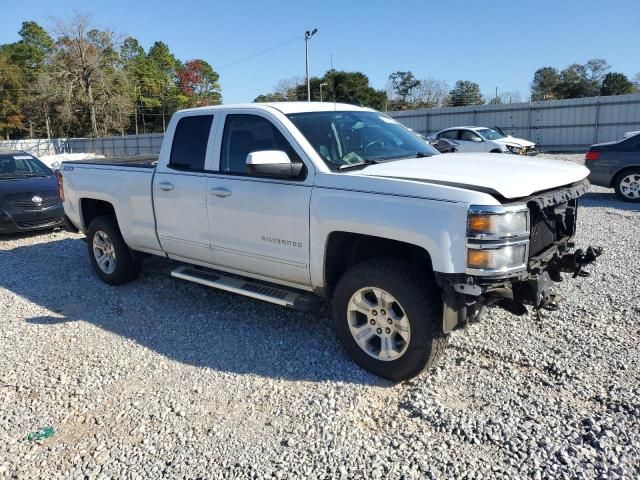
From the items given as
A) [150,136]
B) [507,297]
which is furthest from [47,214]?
[150,136]

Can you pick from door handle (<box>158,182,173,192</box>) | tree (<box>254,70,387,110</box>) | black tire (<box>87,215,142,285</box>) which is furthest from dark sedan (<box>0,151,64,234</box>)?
tree (<box>254,70,387,110</box>)

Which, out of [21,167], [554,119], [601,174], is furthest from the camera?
[554,119]

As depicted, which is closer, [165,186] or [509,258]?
[509,258]

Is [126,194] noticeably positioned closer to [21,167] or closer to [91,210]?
[91,210]

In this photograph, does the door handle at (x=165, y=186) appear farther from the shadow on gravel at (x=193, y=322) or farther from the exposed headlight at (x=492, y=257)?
the exposed headlight at (x=492, y=257)

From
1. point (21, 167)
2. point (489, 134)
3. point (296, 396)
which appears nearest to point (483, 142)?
point (489, 134)

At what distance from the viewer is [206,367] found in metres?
4.10

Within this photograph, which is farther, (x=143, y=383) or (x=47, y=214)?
(x=47, y=214)

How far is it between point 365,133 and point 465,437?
8.55 ft

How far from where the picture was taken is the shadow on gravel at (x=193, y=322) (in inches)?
161

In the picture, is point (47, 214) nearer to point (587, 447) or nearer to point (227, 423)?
point (227, 423)

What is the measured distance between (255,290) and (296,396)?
1137 mm

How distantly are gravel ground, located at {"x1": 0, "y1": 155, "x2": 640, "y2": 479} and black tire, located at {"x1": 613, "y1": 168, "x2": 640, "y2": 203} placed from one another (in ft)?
20.5

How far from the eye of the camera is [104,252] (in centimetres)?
622
